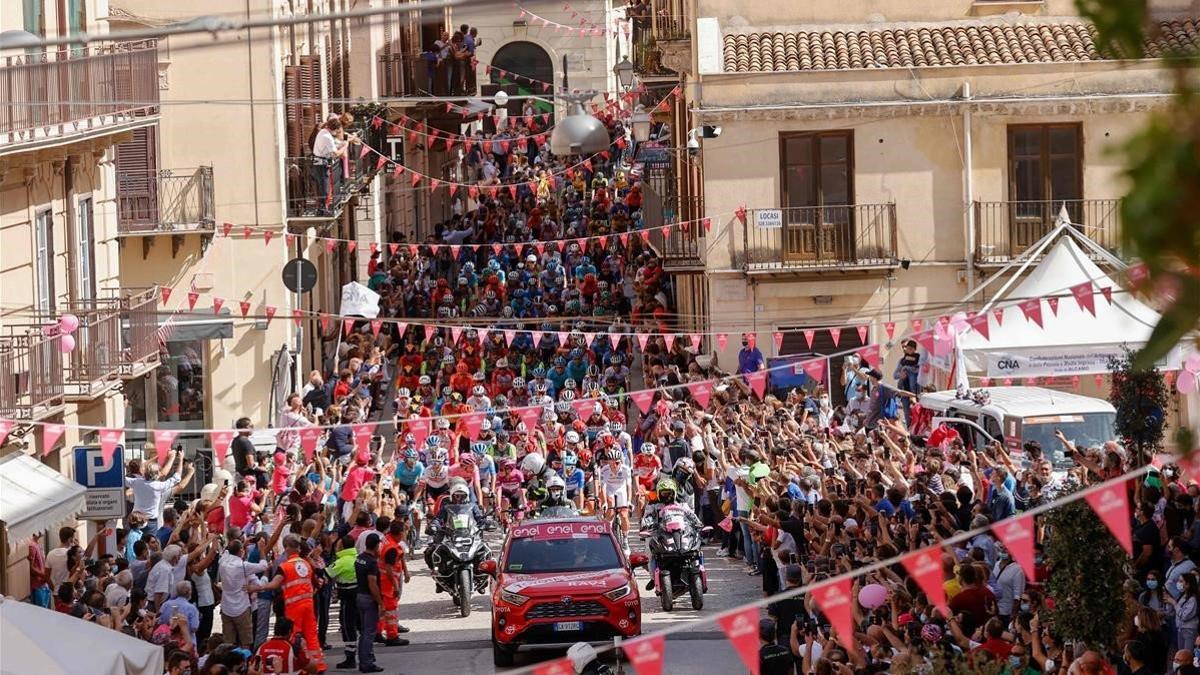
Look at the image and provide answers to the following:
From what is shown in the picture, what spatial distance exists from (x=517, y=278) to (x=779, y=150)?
9.46m

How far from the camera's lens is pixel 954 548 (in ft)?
52.9

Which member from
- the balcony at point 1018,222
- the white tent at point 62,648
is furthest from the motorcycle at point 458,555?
the balcony at point 1018,222

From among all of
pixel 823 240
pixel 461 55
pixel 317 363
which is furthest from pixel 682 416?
pixel 461 55

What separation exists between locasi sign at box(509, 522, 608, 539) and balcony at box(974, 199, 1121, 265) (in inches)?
548

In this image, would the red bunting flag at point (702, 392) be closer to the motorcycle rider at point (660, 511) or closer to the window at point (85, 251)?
the motorcycle rider at point (660, 511)

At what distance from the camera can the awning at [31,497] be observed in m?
18.2

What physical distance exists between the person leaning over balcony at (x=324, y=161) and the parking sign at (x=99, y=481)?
617 inches

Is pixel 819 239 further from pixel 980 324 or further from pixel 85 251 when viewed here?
pixel 85 251

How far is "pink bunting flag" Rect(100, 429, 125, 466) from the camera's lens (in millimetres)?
19094

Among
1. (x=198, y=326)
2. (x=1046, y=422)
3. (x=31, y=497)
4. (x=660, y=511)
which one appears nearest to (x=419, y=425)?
(x=660, y=511)

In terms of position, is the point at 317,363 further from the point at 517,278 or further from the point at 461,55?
the point at 461,55

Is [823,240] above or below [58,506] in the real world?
above

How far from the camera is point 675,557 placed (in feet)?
67.2

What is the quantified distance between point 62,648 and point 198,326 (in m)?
18.6
